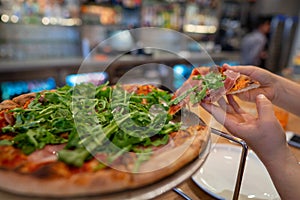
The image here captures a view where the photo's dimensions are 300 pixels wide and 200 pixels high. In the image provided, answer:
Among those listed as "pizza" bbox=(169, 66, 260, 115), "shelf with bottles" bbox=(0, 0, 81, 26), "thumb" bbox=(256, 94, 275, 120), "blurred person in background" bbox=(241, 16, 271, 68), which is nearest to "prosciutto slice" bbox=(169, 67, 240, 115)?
"pizza" bbox=(169, 66, 260, 115)

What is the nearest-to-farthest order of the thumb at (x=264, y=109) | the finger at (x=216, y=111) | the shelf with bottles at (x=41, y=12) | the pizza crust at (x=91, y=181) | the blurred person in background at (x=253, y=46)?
the pizza crust at (x=91, y=181), the thumb at (x=264, y=109), the finger at (x=216, y=111), the shelf with bottles at (x=41, y=12), the blurred person in background at (x=253, y=46)

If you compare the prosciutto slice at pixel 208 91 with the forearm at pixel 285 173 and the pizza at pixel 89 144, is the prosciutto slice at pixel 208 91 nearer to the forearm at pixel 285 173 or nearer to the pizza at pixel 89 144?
the pizza at pixel 89 144

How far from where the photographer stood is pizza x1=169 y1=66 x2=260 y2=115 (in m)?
0.80

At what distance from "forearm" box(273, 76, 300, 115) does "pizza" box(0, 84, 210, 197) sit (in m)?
0.60

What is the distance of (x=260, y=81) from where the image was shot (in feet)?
3.51

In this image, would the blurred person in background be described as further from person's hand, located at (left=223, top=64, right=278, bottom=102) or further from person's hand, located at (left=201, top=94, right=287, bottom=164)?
person's hand, located at (left=201, top=94, right=287, bottom=164)

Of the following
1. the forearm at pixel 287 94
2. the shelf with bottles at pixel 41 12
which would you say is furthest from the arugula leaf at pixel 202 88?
→ the shelf with bottles at pixel 41 12

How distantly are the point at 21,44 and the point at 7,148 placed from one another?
10.2 ft

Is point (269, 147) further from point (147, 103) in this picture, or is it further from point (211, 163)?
point (147, 103)

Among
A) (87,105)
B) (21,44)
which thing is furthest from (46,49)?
(87,105)

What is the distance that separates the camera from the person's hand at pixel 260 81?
3.44 feet

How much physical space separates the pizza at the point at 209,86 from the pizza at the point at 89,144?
6cm

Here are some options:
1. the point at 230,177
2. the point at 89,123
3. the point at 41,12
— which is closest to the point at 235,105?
the point at 230,177

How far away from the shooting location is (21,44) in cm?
317
